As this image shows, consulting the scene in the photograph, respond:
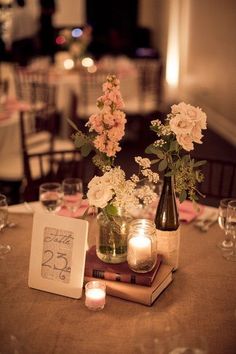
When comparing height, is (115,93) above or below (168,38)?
above

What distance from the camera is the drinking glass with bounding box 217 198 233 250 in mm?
1800

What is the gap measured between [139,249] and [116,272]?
97 mm

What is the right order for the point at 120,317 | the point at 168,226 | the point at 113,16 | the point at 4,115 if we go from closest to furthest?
the point at 120,317
the point at 168,226
the point at 4,115
the point at 113,16

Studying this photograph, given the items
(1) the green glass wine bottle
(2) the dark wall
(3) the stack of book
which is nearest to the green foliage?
(1) the green glass wine bottle

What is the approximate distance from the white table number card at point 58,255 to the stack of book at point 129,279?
0.07 m

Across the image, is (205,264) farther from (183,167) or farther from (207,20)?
(207,20)

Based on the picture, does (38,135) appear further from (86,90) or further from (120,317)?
(120,317)

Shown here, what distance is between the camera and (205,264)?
5.60ft

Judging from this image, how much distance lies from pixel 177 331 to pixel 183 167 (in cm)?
45

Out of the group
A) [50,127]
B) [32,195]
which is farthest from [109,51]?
[32,195]

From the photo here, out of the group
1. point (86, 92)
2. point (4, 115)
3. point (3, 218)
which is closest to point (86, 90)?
point (86, 92)

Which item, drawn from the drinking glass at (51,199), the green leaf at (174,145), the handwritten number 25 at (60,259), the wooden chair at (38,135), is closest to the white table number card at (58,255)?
the handwritten number 25 at (60,259)

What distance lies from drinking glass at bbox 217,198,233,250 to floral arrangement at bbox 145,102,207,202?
343 mm

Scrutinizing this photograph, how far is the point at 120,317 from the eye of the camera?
4.57ft
